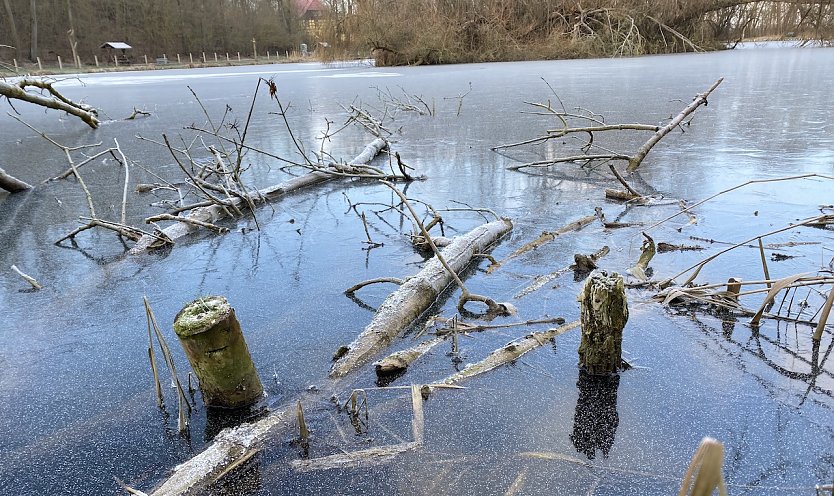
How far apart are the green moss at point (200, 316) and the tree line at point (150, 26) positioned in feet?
159

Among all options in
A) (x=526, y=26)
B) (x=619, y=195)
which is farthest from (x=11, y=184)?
(x=526, y=26)

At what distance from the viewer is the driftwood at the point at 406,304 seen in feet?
8.31

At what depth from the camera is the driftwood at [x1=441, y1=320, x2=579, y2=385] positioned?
7.91 feet

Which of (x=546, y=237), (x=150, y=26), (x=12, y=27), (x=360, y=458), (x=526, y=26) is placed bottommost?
(x=360, y=458)

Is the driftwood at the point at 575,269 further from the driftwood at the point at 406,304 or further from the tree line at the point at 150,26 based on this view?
the tree line at the point at 150,26

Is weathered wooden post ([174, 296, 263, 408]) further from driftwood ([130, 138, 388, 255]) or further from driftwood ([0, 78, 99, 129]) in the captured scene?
driftwood ([0, 78, 99, 129])

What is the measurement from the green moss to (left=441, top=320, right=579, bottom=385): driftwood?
933 millimetres

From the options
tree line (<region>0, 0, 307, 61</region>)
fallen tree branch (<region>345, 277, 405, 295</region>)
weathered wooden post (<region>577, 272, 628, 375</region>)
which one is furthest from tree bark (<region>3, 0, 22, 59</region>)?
weathered wooden post (<region>577, 272, 628, 375</region>)

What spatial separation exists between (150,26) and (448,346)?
57.3 metres

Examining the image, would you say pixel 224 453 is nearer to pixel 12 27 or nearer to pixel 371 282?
pixel 371 282

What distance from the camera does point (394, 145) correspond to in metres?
8.01

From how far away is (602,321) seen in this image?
2.23m

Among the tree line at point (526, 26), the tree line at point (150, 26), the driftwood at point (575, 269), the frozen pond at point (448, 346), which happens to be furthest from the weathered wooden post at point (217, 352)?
the tree line at point (150, 26)

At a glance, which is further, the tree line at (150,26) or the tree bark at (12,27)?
the tree line at (150,26)
